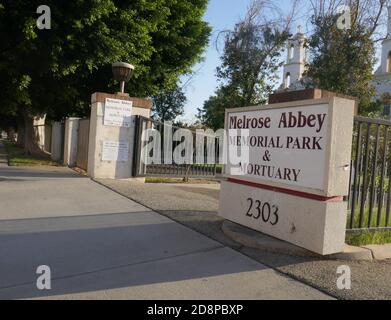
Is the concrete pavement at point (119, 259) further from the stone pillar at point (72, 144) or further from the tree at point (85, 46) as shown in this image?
the tree at point (85, 46)

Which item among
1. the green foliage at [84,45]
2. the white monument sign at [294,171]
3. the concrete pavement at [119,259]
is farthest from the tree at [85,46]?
the white monument sign at [294,171]

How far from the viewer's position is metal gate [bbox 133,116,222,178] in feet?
37.2

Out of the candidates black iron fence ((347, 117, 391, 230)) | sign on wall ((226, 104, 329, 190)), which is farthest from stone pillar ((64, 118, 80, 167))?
black iron fence ((347, 117, 391, 230))

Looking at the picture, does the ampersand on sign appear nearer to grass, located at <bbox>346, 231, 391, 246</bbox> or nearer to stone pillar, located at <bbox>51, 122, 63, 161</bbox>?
grass, located at <bbox>346, 231, 391, 246</bbox>

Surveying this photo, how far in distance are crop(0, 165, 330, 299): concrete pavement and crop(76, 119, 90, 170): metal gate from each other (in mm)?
5661

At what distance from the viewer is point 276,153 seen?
5254 mm

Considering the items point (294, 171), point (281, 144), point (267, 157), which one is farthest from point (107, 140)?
point (294, 171)

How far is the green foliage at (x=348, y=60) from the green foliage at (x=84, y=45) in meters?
5.79

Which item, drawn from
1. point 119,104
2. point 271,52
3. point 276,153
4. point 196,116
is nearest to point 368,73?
point 271,52

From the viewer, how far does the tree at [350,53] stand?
18.5m

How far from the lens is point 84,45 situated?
1396cm
